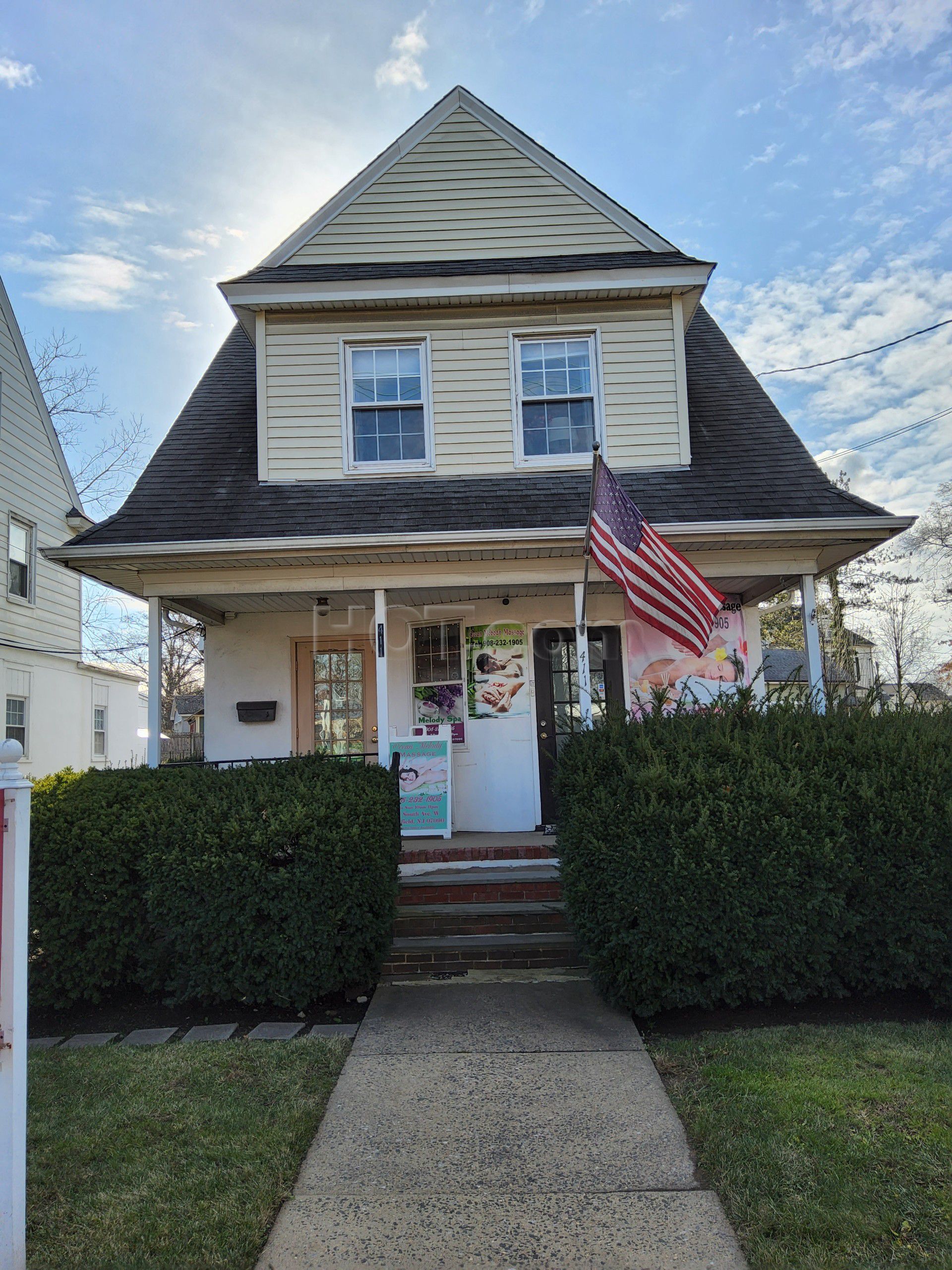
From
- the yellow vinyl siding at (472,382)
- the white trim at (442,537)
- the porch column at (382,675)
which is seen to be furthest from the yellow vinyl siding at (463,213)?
the porch column at (382,675)

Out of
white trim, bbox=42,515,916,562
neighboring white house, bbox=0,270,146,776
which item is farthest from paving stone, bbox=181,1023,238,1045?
neighboring white house, bbox=0,270,146,776

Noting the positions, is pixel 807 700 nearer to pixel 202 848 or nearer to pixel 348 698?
pixel 202 848

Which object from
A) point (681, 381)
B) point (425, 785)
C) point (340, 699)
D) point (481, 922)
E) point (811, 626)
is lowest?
point (481, 922)

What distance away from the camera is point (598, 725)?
5.51 meters

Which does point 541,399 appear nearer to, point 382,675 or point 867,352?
point 382,675

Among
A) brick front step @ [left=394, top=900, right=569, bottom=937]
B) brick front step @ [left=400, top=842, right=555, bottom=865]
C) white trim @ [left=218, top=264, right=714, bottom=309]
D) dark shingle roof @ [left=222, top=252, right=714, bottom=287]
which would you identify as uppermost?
dark shingle roof @ [left=222, top=252, right=714, bottom=287]

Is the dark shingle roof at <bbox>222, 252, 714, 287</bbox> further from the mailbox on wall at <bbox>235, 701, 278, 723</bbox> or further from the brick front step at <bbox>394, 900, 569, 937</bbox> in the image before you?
the brick front step at <bbox>394, 900, 569, 937</bbox>

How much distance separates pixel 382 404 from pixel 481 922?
16.8 feet

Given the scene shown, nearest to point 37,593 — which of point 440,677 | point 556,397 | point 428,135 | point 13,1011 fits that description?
point 440,677

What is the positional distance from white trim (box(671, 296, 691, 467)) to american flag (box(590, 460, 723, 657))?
2604 millimetres

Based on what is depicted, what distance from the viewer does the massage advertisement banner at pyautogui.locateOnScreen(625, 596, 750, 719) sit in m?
8.45

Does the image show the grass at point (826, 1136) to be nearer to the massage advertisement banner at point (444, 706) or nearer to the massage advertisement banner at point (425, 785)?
the massage advertisement banner at point (425, 785)

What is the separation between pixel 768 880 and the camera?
4.36 m

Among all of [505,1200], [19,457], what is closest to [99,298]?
[19,457]
